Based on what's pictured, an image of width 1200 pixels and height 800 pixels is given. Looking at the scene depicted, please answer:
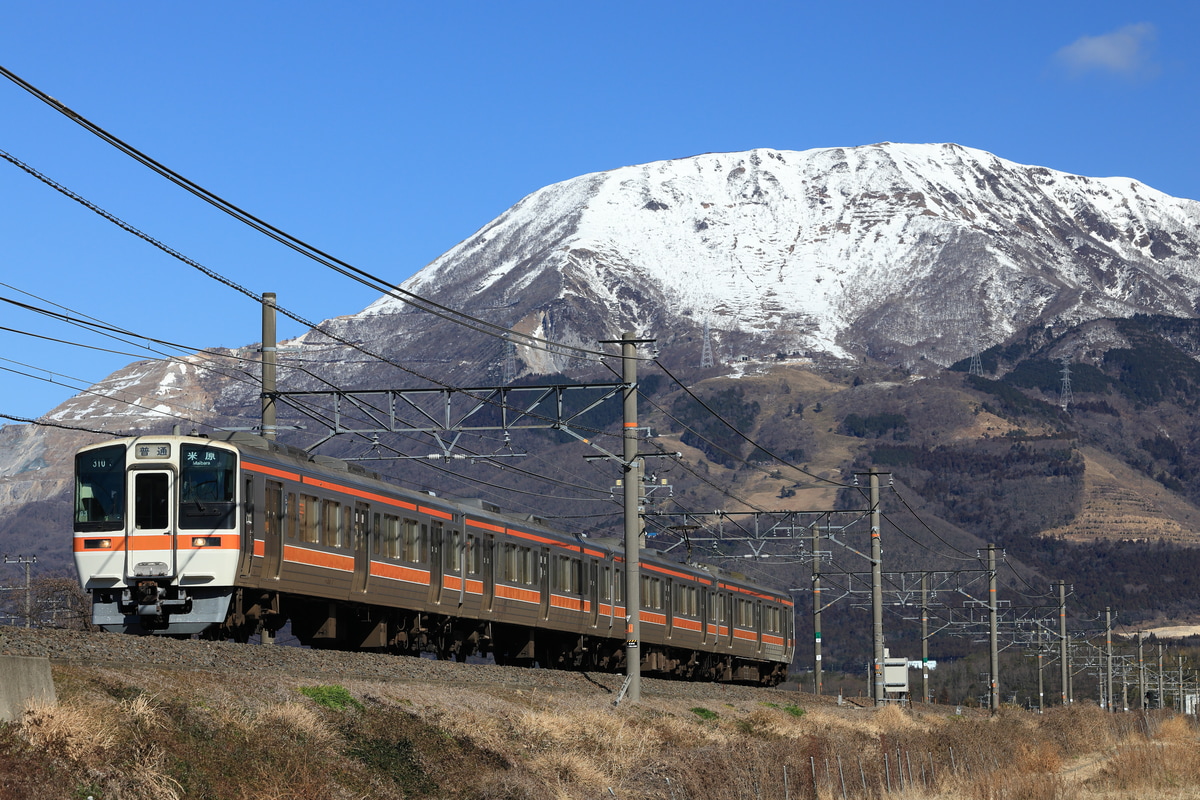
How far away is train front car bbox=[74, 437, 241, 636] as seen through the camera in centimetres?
2681

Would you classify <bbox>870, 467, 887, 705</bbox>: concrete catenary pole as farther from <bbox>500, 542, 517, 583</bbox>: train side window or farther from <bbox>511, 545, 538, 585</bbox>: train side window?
<bbox>500, 542, 517, 583</bbox>: train side window

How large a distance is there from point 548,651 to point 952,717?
745 inches

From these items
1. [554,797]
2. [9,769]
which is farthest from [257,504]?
[9,769]

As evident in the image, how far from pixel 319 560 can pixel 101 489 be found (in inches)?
172

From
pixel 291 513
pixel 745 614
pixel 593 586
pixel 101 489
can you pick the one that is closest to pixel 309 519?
pixel 291 513

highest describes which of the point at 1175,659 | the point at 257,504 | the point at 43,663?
the point at 257,504

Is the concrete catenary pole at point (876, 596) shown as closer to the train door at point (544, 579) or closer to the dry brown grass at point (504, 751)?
the dry brown grass at point (504, 751)

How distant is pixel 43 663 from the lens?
16.8 meters

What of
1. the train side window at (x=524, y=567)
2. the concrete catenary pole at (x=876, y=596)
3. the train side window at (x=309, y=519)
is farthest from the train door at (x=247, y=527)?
the concrete catenary pole at (x=876, y=596)

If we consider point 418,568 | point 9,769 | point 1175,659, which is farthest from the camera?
point 1175,659

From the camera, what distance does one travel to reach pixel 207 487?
27094mm

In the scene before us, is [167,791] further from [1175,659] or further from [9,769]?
[1175,659]

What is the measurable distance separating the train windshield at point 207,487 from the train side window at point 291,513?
5.99 feet

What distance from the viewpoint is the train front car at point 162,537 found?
88.0 ft
